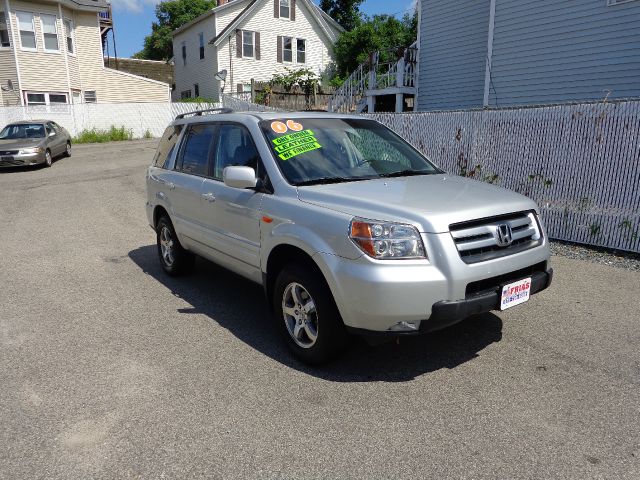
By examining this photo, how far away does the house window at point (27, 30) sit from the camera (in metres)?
24.4

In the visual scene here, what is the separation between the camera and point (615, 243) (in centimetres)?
671

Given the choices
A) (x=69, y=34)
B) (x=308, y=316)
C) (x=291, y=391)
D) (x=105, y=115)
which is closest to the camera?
(x=291, y=391)

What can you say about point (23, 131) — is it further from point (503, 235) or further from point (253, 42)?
point (503, 235)

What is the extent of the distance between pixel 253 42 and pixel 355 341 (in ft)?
102

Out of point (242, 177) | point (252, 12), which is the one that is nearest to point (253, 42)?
point (252, 12)

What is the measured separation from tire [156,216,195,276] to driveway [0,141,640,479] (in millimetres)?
280

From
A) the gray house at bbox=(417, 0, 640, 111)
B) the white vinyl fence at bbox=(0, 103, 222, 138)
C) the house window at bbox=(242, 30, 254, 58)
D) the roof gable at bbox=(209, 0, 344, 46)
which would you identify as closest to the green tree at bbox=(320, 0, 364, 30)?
the roof gable at bbox=(209, 0, 344, 46)

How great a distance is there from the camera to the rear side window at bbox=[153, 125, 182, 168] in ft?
19.3

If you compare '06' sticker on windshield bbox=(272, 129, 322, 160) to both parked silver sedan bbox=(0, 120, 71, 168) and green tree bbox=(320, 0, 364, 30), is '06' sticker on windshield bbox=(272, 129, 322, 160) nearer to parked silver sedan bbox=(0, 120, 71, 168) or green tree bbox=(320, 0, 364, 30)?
parked silver sedan bbox=(0, 120, 71, 168)

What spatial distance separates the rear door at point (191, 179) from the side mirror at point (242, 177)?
3.41 ft

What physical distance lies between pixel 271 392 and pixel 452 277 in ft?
4.64

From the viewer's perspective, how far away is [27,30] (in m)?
24.6

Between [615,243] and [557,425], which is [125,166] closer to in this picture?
[615,243]

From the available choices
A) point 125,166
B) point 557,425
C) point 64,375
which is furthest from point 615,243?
point 125,166
